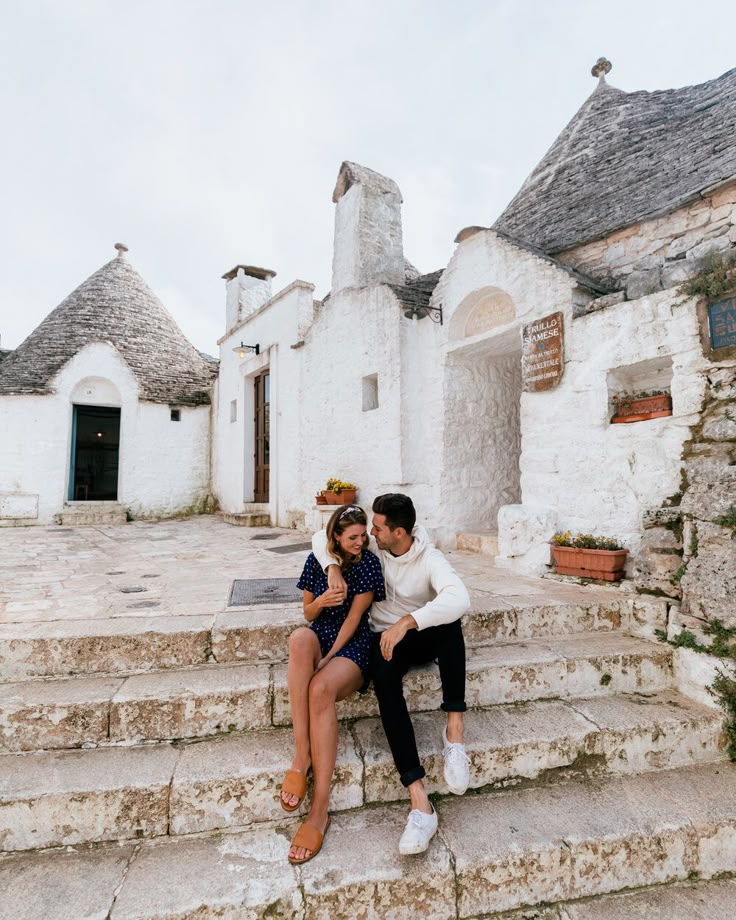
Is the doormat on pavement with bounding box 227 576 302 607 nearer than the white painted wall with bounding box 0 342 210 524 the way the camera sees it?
Yes

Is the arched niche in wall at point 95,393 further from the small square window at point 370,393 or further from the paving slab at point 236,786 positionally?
the paving slab at point 236,786

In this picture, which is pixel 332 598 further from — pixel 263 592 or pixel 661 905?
pixel 661 905

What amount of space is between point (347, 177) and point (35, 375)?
781cm

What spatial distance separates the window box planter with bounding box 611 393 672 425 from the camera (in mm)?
3680

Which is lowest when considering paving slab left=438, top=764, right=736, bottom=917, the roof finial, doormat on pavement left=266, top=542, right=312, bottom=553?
paving slab left=438, top=764, right=736, bottom=917

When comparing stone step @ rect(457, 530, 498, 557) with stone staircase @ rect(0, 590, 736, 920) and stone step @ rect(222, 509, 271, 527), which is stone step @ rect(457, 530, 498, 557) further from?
stone step @ rect(222, 509, 271, 527)

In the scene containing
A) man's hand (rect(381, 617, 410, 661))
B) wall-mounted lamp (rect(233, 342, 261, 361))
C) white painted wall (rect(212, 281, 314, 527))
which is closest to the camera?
man's hand (rect(381, 617, 410, 661))

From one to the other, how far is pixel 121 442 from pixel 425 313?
802 cm

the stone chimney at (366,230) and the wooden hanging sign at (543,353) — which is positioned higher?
the stone chimney at (366,230)

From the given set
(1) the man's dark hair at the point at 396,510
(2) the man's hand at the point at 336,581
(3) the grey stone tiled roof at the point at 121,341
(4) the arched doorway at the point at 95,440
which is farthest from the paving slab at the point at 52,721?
(3) the grey stone tiled roof at the point at 121,341

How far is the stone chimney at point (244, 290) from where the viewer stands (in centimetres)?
1107

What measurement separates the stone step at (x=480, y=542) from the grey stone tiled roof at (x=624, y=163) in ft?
10.6

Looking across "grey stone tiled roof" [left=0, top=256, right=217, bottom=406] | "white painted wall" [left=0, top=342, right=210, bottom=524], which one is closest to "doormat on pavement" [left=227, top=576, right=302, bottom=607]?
"white painted wall" [left=0, top=342, right=210, bottom=524]

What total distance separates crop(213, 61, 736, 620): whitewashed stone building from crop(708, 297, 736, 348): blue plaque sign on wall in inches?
1.1
